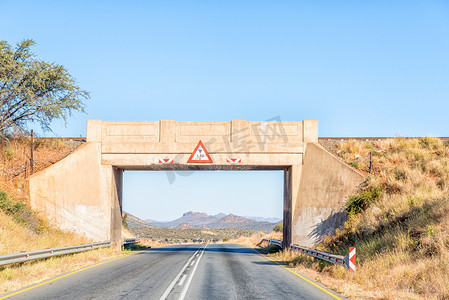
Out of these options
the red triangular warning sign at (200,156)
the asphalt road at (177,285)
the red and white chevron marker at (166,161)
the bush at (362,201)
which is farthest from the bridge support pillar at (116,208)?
the bush at (362,201)

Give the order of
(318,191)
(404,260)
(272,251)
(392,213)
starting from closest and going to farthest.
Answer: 1. (404,260)
2. (392,213)
3. (318,191)
4. (272,251)

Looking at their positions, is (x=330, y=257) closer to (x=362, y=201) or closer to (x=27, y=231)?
(x=362, y=201)

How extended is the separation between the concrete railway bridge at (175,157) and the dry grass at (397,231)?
10.7ft

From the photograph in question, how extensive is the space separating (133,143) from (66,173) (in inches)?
176

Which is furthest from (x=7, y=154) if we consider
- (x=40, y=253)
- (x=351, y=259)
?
(x=351, y=259)

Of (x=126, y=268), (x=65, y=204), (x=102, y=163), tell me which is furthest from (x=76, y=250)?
(x=102, y=163)

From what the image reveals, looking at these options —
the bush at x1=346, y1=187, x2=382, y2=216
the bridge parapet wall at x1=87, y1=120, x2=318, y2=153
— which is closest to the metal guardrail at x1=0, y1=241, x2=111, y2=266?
the bridge parapet wall at x1=87, y1=120, x2=318, y2=153

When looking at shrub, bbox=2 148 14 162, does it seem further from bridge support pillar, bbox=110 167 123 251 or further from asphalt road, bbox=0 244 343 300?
asphalt road, bbox=0 244 343 300

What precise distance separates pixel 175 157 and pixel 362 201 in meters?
11.7

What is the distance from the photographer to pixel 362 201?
2158 cm

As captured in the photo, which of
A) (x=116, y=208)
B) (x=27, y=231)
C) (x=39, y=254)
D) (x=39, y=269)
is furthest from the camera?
(x=116, y=208)

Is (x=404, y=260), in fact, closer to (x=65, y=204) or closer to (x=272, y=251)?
(x=272, y=251)

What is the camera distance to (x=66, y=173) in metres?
25.1

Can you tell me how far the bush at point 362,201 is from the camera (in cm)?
2139
